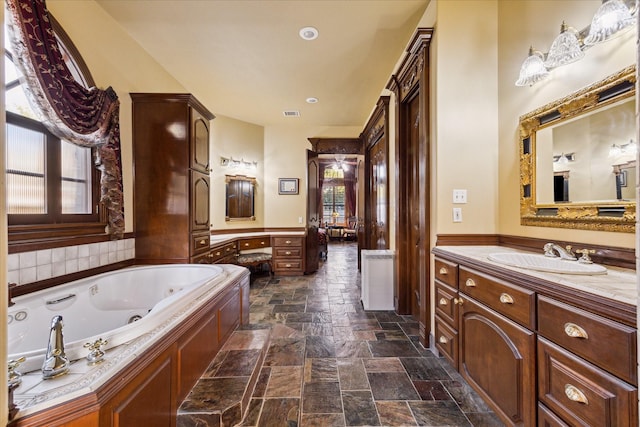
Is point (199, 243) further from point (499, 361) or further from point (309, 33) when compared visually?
point (499, 361)

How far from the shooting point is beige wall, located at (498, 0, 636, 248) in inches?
52.7

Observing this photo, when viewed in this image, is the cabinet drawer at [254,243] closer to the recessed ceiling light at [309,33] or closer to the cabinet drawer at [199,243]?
the cabinet drawer at [199,243]

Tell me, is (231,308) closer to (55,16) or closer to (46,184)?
(46,184)

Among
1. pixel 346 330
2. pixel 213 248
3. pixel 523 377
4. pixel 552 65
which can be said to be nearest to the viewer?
pixel 523 377

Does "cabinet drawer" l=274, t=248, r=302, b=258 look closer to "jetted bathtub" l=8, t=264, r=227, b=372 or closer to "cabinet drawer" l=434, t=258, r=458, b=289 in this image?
"jetted bathtub" l=8, t=264, r=227, b=372

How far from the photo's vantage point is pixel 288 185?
5.28 m

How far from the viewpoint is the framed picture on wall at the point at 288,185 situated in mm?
5273

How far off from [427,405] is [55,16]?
12.3ft

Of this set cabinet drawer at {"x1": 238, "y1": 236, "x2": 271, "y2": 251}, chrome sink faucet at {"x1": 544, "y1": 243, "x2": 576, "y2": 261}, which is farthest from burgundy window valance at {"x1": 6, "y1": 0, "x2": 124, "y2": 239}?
chrome sink faucet at {"x1": 544, "y1": 243, "x2": 576, "y2": 261}

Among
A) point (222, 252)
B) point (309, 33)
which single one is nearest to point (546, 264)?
point (309, 33)

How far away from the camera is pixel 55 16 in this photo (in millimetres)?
1817

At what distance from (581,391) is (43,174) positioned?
3210 mm

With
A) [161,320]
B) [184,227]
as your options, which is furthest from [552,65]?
[184,227]

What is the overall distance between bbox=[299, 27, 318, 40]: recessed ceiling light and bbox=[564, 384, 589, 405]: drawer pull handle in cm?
311
